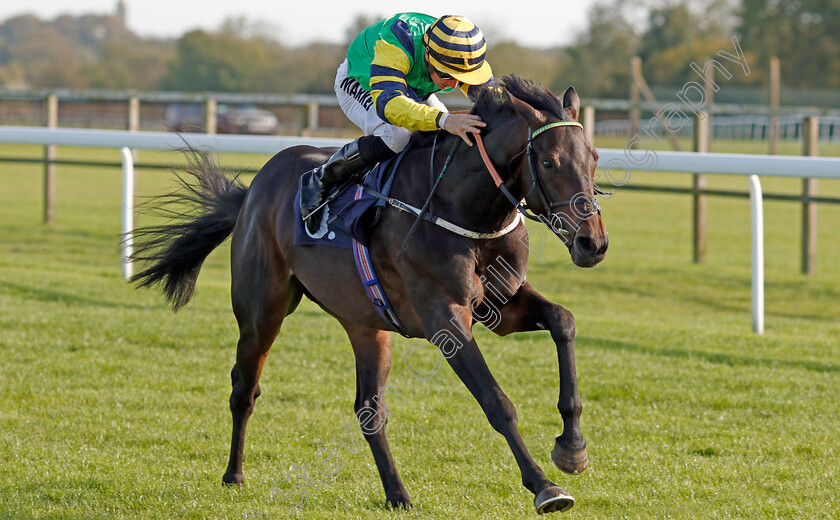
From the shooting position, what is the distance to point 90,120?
975 inches

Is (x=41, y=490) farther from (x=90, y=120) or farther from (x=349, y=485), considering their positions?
(x=90, y=120)

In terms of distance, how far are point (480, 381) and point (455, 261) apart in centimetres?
42

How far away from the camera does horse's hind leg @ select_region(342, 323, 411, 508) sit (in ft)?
12.8

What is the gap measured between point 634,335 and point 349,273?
11.7 ft

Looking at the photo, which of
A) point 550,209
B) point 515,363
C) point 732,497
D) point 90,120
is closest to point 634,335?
point 515,363

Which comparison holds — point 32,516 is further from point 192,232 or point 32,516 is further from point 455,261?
point 455,261

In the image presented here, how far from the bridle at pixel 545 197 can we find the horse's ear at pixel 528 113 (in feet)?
0.10

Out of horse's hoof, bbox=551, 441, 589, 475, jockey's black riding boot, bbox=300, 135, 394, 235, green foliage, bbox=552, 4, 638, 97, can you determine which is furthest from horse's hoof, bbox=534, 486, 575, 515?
green foliage, bbox=552, 4, 638, 97

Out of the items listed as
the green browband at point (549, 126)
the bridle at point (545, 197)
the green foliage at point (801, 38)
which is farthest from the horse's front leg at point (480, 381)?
the green foliage at point (801, 38)

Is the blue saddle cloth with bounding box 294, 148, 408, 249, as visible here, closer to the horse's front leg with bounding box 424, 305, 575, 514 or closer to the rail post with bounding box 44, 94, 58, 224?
the horse's front leg with bounding box 424, 305, 575, 514

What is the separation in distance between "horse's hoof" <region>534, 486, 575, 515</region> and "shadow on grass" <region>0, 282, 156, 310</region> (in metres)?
5.17

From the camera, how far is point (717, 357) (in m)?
6.04

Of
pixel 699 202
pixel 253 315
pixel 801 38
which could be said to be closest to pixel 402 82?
pixel 253 315

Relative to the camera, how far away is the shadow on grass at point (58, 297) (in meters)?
7.40
